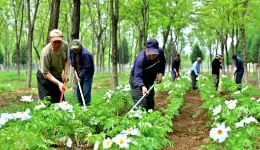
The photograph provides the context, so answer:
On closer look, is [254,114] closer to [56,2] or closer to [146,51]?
[146,51]

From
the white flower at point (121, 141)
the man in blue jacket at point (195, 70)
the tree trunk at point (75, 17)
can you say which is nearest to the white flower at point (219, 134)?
the white flower at point (121, 141)

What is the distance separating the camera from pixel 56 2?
29.8 ft

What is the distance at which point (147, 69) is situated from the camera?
6.55 m

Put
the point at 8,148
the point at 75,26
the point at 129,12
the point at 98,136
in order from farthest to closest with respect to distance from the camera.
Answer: the point at 129,12 → the point at 75,26 → the point at 98,136 → the point at 8,148

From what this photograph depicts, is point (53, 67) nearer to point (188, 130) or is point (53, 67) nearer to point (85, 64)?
point (85, 64)

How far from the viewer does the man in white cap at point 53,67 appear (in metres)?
5.68

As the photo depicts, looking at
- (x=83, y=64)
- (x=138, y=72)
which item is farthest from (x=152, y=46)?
(x=83, y=64)

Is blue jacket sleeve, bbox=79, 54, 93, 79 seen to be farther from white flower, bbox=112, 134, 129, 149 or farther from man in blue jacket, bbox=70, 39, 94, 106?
white flower, bbox=112, 134, 129, 149

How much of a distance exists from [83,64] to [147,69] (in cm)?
154

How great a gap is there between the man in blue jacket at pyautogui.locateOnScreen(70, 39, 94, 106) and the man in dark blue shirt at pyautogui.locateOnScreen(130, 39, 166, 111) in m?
1.02

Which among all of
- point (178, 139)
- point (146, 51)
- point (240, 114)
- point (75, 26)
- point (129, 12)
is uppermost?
point (129, 12)

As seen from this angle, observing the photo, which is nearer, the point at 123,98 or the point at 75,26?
the point at 123,98

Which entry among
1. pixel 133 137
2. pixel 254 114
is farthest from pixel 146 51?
pixel 133 137

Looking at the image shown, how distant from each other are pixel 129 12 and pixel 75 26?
13.9m
